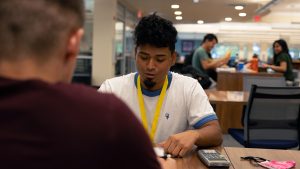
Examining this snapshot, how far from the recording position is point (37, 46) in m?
0.61

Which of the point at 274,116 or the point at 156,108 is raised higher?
the point at 156,108

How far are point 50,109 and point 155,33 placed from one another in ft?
4.74

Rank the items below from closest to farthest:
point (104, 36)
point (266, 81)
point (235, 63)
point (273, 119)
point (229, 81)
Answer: point (273, 119) < point (266, 81) < point (229, 81) < point (104, 36) < point (235, 63)

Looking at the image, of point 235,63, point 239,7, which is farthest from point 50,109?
point 235,63

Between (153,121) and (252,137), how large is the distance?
1.79 m

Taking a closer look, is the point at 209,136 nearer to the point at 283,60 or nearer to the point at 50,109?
the point at 50,109

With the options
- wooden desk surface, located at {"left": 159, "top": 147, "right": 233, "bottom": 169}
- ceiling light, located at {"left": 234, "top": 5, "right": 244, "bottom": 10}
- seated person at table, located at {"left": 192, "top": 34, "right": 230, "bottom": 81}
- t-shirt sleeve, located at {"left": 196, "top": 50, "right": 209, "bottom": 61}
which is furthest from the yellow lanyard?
ceiling light, located at {"left": 234, "top": 5, "right": 244, "bottom": 10}

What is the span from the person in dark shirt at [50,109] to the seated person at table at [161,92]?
1.34 metres

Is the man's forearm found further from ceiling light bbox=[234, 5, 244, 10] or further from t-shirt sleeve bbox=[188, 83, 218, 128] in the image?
ceiling light bbox=[234, 5, 244, 10]

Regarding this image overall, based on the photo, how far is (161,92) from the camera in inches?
80.1

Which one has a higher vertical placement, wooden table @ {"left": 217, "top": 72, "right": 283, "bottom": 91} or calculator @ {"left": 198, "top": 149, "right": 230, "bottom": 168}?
calculator @ {"left": 198, "top": 149, "right": 230, "bottom": 168}

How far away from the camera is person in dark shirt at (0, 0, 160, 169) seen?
575mm

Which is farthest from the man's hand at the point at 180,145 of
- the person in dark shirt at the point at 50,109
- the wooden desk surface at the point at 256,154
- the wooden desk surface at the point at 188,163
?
the person in dark shirt at the point at 50,109

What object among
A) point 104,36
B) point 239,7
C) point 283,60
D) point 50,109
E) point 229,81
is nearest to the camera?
point 50,109
